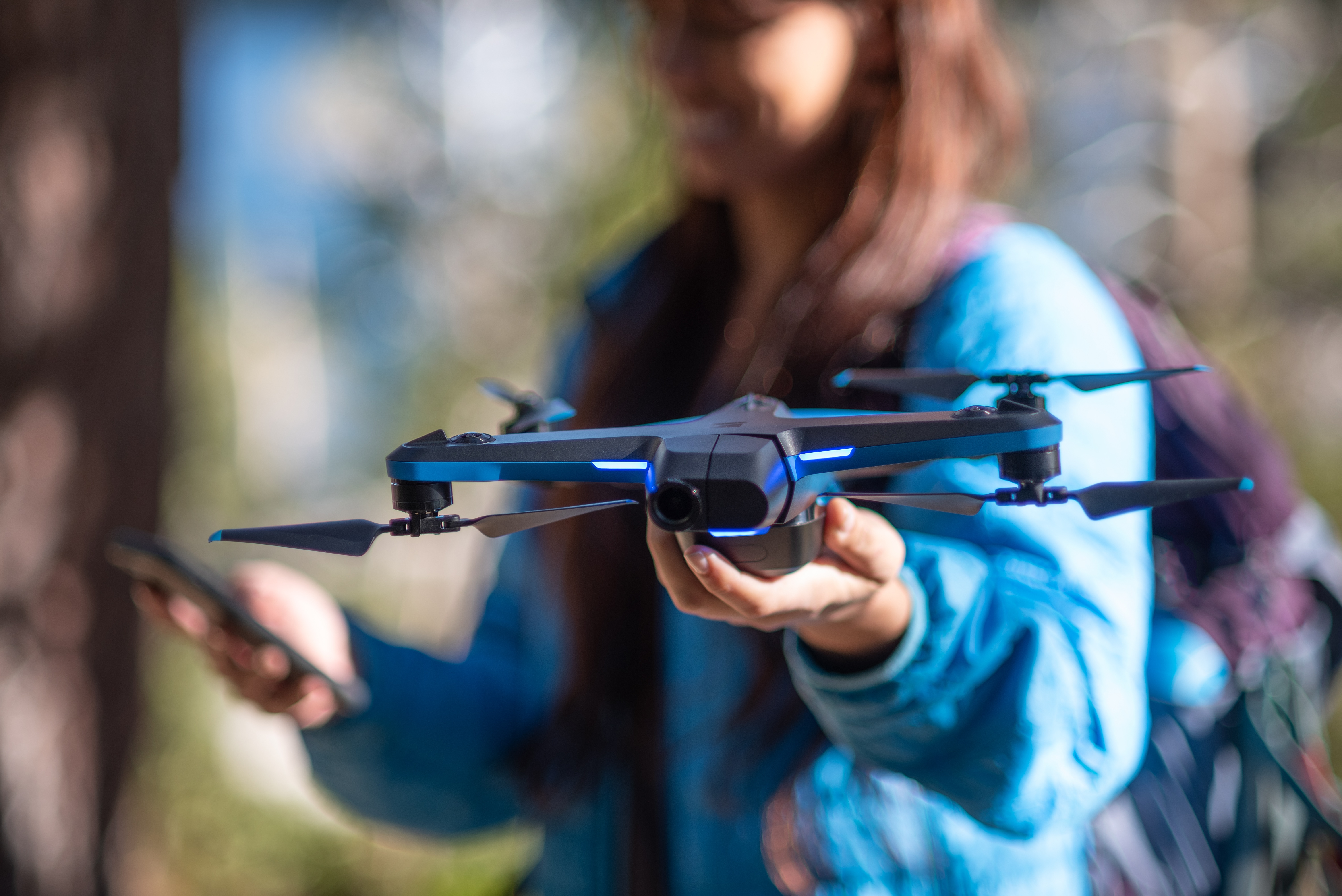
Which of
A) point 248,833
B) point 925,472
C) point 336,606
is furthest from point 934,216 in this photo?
point 248,833

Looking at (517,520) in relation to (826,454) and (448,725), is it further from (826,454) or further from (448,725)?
(448,725)

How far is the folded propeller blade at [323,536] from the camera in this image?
1.87 ft

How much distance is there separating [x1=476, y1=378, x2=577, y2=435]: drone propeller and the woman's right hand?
379 mm

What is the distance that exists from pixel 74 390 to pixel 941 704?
1.63 m

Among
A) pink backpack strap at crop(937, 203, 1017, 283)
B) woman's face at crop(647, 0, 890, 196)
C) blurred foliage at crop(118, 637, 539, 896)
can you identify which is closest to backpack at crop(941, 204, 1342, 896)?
pink backpack strap at crop(937, 203, 1017, 283)

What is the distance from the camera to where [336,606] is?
1124 mm

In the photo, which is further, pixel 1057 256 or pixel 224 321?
pixel 224 321

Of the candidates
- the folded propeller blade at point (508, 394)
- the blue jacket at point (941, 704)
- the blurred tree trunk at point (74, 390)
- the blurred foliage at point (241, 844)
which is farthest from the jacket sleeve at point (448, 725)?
the blurred foliage at point (241, 844)

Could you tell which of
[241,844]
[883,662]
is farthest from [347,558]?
[883,662]

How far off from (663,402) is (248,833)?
2419 millimetres

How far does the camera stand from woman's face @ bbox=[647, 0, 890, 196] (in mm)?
935

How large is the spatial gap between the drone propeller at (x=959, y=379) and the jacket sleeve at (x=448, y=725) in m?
0.64

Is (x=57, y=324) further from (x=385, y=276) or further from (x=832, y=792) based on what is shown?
(x=385, y=276)

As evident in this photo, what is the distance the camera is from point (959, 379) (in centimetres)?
68
